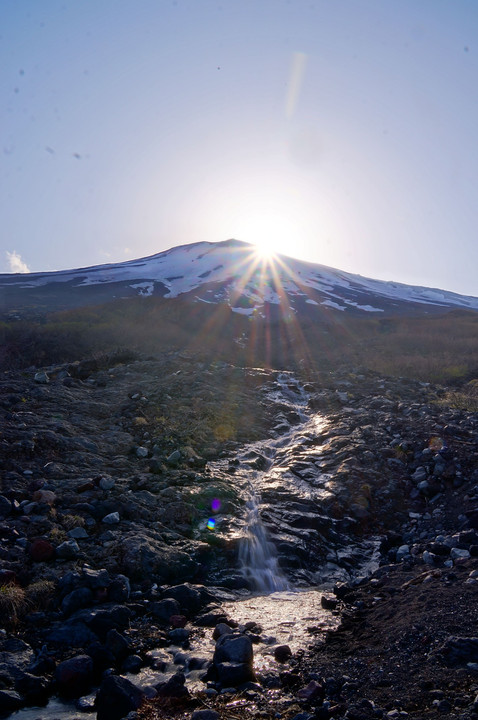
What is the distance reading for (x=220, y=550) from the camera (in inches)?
321

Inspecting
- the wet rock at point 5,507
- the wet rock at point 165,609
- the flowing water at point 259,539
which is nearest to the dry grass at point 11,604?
the wet rock at point 165,609

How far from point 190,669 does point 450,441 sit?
9.19 meters

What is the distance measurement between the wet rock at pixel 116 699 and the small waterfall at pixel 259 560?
3459 mm

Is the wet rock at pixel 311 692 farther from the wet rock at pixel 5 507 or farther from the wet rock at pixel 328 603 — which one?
the wet rock at pixel 5 507

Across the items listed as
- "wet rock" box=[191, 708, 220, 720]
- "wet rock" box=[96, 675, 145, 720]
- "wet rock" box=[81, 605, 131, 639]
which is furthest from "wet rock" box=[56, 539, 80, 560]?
"wet rock" box=[191, 708, 220, 720]

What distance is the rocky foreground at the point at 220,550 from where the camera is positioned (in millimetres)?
4535

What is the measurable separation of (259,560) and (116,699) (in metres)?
4.29

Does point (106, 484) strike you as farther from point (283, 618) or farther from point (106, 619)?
point (283, 618)

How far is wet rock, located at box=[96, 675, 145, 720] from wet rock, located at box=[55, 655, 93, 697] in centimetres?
39

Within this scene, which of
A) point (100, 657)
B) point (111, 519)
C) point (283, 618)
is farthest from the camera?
point (111, 519)

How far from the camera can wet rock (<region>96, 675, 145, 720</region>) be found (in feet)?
13.8

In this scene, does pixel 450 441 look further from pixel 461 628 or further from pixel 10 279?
pixel 10 279

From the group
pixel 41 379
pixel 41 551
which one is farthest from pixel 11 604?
pixel 41 379

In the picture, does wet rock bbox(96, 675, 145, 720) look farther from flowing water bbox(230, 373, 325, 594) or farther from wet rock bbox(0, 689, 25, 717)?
flowing water bbox(230, 373, 325, 594)
